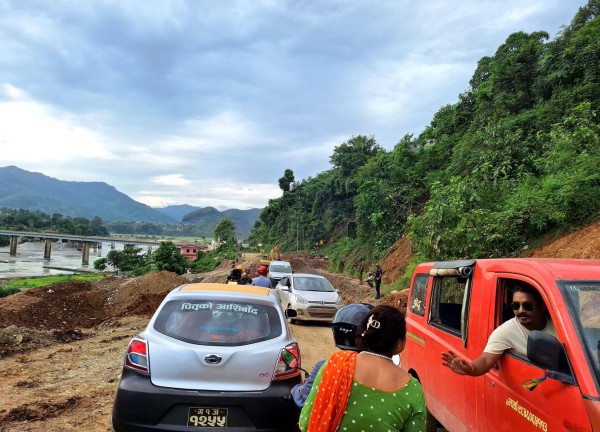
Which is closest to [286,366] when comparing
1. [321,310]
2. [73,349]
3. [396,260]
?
[73,349]

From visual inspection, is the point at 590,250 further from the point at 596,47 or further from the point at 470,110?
the point at 470,110

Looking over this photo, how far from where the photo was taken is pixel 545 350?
7.52 ft

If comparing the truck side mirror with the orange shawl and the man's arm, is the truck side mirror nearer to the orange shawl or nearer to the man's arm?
the man's arm

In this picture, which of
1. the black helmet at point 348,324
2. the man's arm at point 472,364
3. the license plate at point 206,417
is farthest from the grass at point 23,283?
the man's arm at point 472,364

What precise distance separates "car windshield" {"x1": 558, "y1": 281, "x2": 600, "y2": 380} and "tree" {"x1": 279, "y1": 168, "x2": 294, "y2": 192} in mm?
66057

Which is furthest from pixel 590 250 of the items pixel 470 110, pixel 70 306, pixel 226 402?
pixel 470 110

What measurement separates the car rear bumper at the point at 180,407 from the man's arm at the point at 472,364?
1695 millimetres

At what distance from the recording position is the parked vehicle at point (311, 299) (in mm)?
12523

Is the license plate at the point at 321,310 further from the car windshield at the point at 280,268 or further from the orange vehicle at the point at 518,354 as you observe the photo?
the car windshield at the point at 280,268

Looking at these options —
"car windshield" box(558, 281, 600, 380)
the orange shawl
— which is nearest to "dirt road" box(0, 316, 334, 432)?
the orange shawl

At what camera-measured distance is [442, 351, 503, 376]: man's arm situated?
2760mm

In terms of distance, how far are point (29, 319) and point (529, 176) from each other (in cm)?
1628

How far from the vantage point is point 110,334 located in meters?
11.0

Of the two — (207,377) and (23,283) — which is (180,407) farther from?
(23,283)
